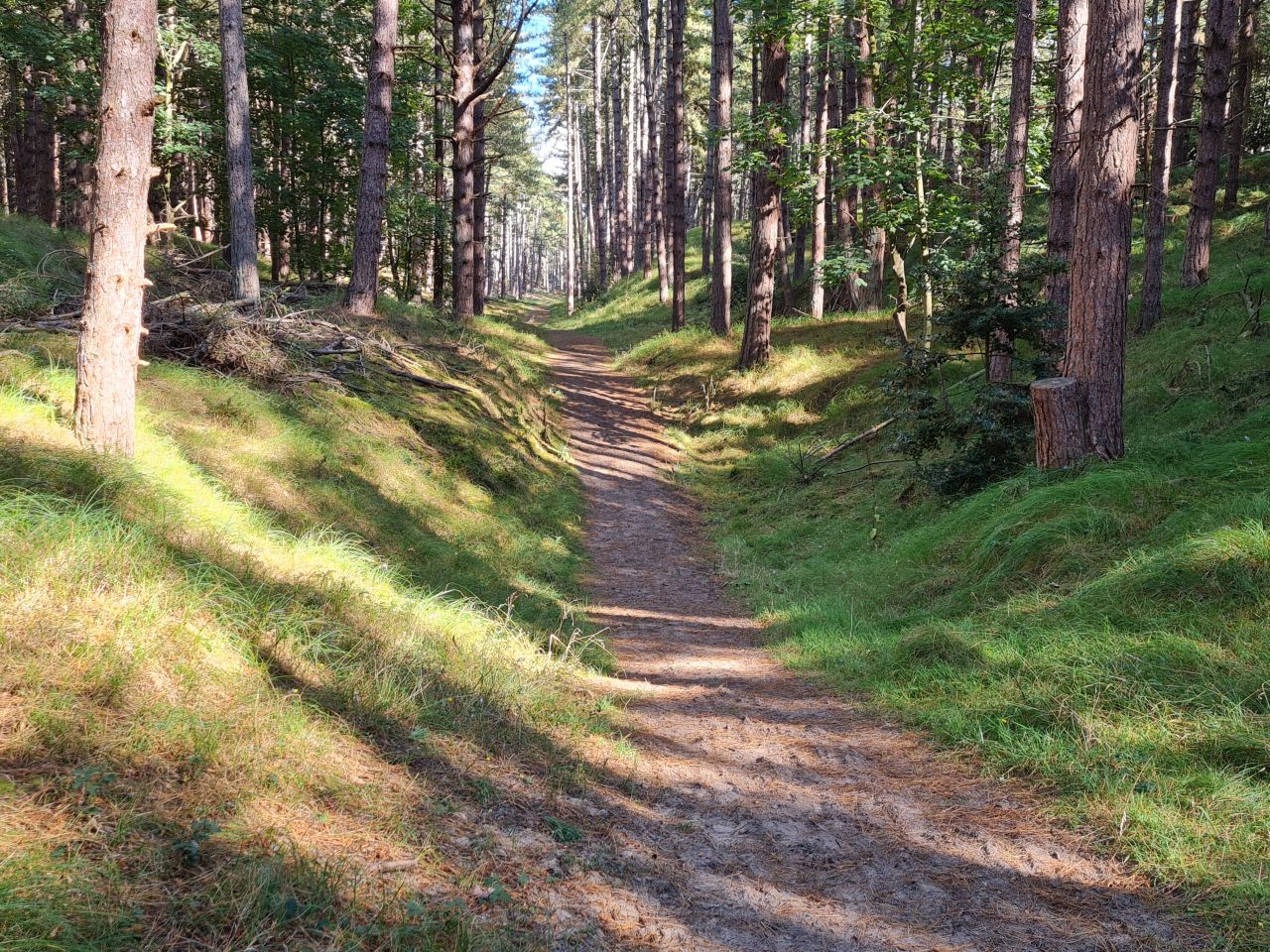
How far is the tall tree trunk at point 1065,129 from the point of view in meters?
9.63

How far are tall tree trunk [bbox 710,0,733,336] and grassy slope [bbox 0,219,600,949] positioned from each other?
43.6 feet

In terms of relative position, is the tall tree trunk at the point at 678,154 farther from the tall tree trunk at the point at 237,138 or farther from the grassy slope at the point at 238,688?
the grassy slope at the point at 238,688

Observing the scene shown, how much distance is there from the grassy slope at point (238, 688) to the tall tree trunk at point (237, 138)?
4287 mm

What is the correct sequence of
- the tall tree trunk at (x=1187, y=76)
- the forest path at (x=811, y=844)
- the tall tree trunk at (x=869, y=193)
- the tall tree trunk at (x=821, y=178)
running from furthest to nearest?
1. the tall tree trunk at (x=1187, y=76)
2. the tall tree trunk at (x=821, y=178)
3. the tall tree trunk at (x=869, y=193)
4. the forest path at (x=811, y=844)

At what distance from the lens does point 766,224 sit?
16.4 m

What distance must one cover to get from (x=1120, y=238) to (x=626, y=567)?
19.7ft

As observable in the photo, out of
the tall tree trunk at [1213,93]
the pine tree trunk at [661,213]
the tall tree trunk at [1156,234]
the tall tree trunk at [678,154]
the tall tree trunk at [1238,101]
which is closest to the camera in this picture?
the tall tree trunk at [1213,93]

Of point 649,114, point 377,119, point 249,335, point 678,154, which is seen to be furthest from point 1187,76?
point 249,335

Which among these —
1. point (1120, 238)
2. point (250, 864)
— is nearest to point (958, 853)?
point (250, 864)

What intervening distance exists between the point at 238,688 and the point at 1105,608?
17.0ft

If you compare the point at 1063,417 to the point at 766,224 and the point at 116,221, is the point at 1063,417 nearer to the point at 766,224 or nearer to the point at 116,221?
the point at 116,221

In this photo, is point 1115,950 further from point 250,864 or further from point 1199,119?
point 1199,119

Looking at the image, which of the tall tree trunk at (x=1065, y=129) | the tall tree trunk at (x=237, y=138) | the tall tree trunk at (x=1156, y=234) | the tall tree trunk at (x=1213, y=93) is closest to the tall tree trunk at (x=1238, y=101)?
the tall tree trunk at (x=1156, y=234)

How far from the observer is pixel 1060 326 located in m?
8.71
